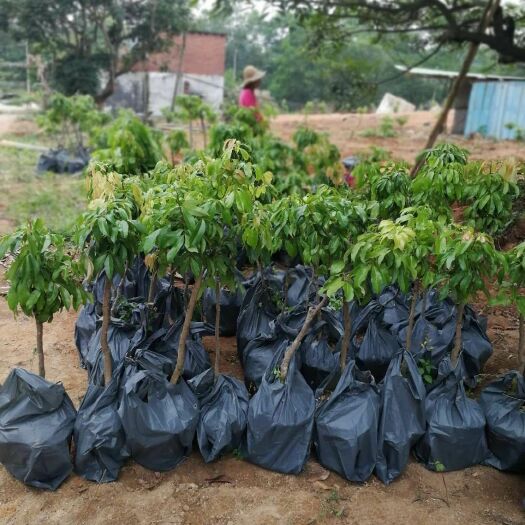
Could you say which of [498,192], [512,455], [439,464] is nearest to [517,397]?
[512,455]

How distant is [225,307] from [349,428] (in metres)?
1.74

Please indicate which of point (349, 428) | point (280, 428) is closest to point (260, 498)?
point (280, 428)

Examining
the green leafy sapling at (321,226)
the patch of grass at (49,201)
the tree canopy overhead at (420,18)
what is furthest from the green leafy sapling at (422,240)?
the patch of grass at (49,201)

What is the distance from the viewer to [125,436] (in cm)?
301

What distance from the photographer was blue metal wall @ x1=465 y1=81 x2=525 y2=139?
1554cm

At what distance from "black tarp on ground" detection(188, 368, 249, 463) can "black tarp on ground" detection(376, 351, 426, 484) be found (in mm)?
781

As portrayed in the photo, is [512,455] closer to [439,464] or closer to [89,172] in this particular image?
[439,464]

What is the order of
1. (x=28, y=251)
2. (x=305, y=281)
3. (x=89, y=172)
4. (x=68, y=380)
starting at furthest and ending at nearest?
(x=305, y=281)
(x=68, y=380)
(x=89, y=172)
(x=28, y=251)

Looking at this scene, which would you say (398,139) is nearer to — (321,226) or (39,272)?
(321,226)

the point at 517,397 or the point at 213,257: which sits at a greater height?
the point at 213,257

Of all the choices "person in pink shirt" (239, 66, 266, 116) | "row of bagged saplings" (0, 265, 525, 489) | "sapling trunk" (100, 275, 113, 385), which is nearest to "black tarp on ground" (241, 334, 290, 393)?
"row of bagged saplings" (0, 265, 525, 489)

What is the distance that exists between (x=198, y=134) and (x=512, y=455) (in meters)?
14.7

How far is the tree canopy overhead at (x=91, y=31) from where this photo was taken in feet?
56.3

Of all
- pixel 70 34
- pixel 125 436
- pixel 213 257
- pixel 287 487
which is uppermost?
pixel 70 34
